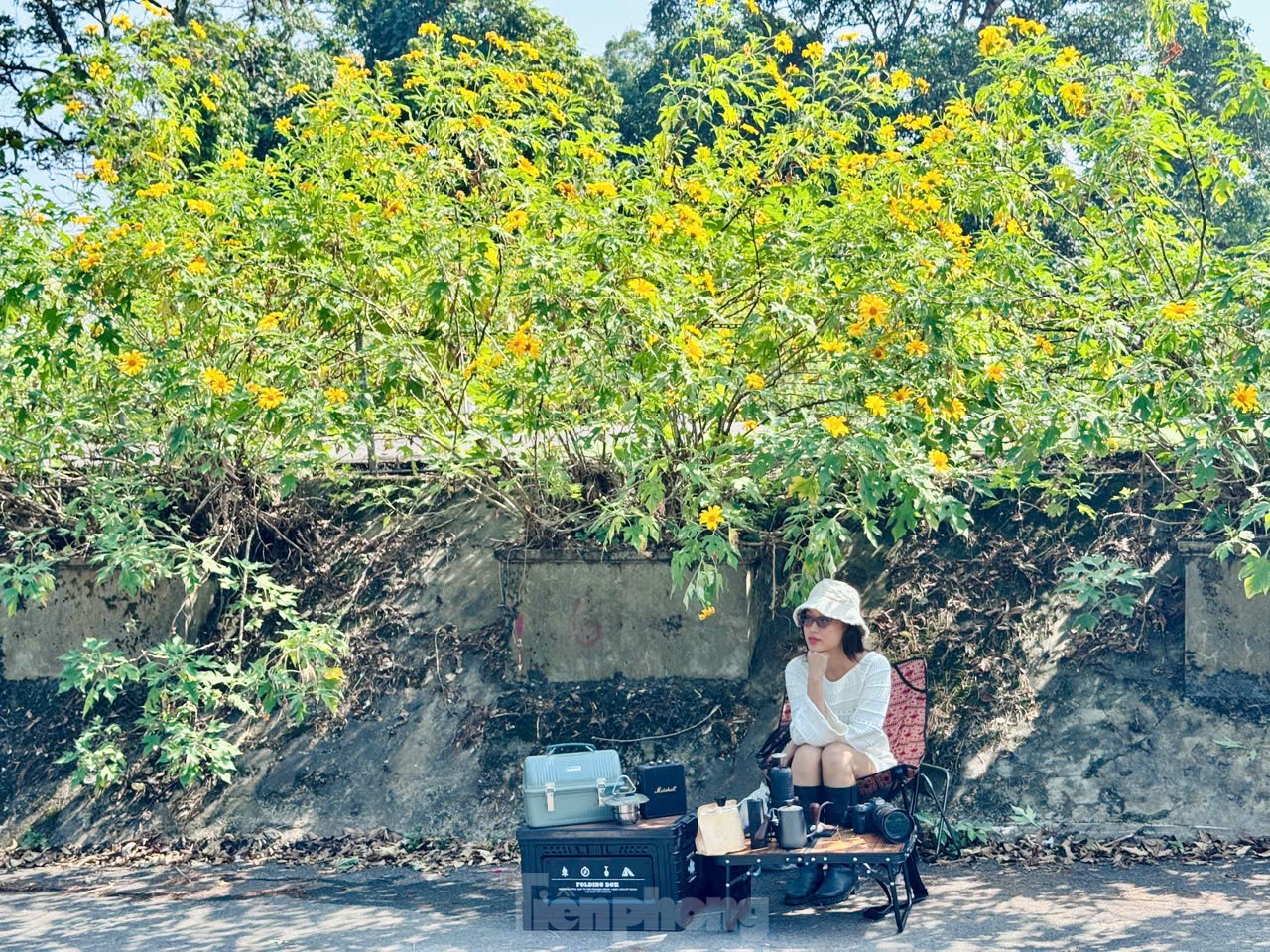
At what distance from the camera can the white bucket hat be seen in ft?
16.1

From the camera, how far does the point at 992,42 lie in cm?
518

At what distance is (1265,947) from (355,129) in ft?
14.8

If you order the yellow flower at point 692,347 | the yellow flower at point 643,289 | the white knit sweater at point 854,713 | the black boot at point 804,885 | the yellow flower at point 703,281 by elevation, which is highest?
the yellow flower at point 703,281

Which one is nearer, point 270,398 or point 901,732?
point 270,398

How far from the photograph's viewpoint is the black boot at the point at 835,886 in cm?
460

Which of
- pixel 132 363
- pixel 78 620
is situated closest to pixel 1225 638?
pixel 132 363

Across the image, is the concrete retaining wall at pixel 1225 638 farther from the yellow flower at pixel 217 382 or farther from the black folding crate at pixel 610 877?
the yellow flower at pixel 217 382

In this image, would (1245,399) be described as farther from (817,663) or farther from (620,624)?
(620,624)

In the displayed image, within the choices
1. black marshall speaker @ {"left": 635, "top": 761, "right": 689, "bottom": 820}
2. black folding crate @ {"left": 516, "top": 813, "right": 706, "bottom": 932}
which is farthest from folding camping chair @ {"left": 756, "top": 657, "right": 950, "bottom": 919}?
black folding crate @ {"left": 516, "top": 813, "right": 706, "bottom": 932}

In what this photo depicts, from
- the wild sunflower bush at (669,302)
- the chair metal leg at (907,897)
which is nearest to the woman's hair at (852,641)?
the wild sunflower bush at (669,302)

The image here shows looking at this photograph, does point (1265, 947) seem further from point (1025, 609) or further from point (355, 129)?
point (355, 129)

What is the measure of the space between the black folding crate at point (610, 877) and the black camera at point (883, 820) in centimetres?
58

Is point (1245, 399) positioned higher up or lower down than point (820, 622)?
higher up

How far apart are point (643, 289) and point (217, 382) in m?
1.68
